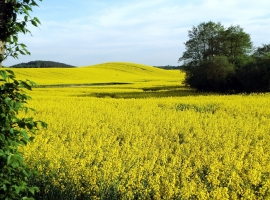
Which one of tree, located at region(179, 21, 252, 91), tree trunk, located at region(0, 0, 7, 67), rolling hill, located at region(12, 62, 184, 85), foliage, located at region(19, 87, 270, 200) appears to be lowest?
foliage, located at region(19, 87, 270, 200)

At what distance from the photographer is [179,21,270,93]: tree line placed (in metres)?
33.2

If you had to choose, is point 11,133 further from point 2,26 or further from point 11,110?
point 2,26

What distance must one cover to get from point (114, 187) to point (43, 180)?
1.53m

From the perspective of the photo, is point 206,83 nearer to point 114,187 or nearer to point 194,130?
point 194,130

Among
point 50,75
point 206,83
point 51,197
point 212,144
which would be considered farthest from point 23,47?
point 50,75

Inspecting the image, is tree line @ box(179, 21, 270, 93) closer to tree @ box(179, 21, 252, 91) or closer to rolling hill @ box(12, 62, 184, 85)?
tree @ box(179, 21, 252, 91)

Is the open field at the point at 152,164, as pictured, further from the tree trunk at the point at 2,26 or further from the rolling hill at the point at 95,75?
the rolling hill at the point at 95,75

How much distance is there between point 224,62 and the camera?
36375 mm

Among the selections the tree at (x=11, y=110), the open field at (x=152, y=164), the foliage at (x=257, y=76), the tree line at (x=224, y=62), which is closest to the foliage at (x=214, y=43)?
the tree line at (x=224, y=62)

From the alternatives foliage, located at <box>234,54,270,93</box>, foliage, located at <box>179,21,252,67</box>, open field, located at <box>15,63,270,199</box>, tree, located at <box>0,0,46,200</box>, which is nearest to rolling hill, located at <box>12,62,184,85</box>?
foliage, located at <box>179,21,252,67</box>

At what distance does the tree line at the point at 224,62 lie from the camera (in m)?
33.2

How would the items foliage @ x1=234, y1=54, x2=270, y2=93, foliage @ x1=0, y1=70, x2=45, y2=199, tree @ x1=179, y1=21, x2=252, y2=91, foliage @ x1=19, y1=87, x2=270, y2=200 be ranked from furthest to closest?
tree @ x1=179, y1=21, x2=252, y2=91
foliage @ x1=234, y1=54, x2=270, y2=93
foliage @ x1=19, y1=87, x2=270, y2=200
foliage @ x1=0, y1=70, x2=45, y2=199

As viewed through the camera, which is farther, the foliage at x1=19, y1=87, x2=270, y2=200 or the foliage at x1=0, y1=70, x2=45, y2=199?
the foliage at x1=19, y1=87, x2=270, y2=200

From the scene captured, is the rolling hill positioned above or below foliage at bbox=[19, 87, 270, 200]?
above
